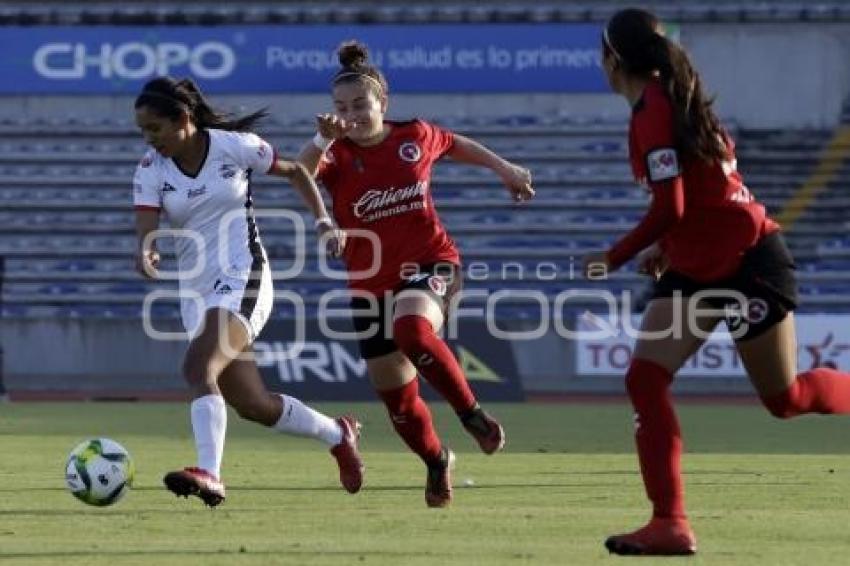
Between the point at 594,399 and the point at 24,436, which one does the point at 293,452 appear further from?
the point at 594,399

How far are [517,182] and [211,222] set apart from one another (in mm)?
1456

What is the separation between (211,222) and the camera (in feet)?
30.9

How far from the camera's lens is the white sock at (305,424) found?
9.80 meters

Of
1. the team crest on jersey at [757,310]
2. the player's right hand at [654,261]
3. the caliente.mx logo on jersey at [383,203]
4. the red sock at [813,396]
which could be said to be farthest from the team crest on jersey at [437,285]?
the team crest on jersey at [757,310]

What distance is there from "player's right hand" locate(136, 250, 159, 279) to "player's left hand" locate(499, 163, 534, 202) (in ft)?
5.70

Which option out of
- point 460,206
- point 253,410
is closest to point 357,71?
point 253,410

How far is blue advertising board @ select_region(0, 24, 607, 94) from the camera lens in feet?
93.6

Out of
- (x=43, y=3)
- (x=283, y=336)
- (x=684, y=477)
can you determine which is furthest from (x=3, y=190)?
(x=684, y=477)

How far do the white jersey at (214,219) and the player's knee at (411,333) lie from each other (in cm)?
63

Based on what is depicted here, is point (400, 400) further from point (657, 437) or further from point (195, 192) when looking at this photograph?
point (657, 437)

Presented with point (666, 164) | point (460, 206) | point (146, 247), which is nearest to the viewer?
point (666, 164)

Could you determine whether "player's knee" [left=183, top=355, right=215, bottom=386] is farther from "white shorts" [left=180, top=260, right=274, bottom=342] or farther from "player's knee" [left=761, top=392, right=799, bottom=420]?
"player's knee" [left=761, top=392, right=799, bottom=420]

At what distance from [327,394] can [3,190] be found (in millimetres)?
8377

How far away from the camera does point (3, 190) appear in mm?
28891
